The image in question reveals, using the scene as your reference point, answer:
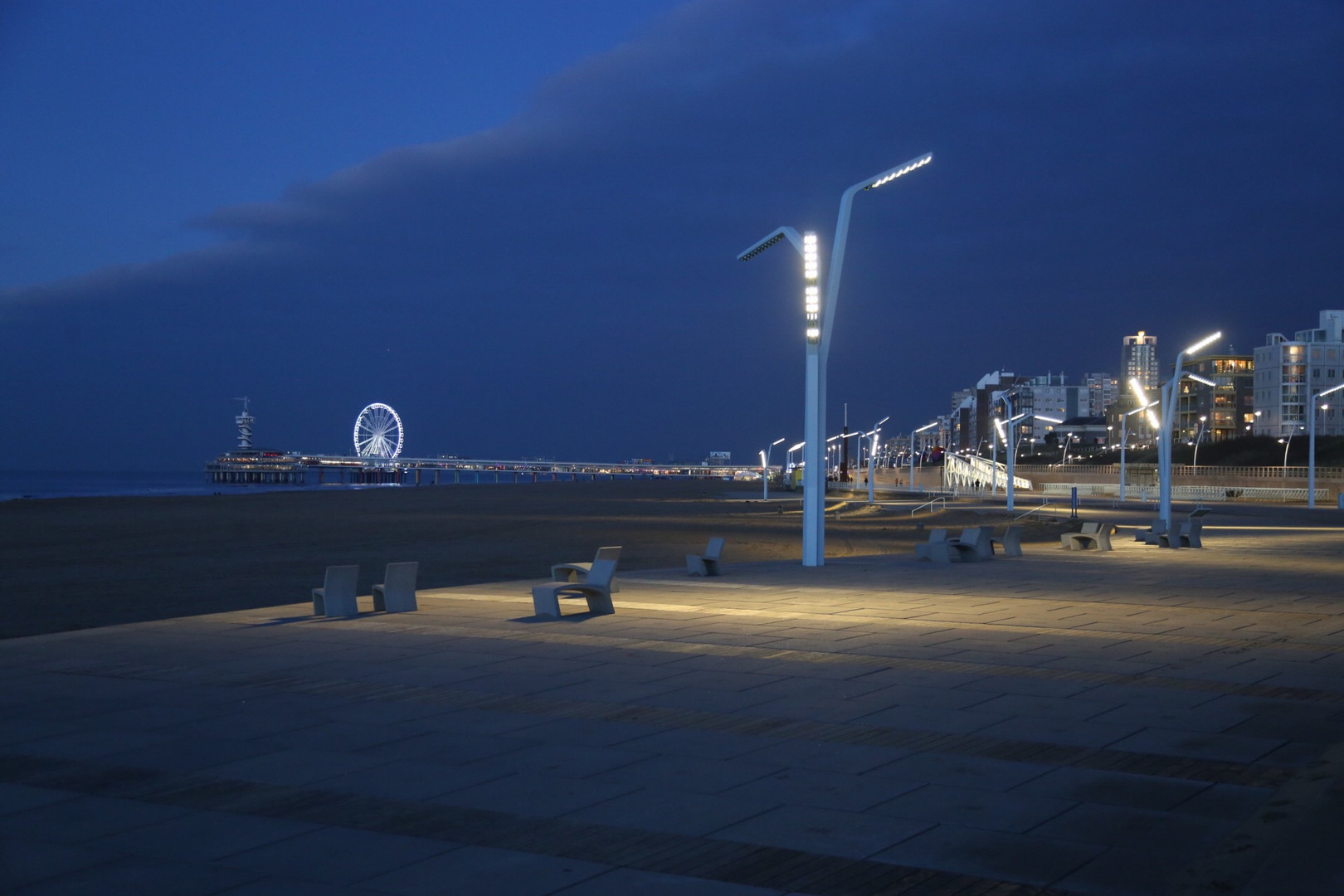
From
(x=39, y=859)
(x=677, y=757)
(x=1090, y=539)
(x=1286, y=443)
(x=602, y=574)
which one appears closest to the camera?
(x=39, y=859)

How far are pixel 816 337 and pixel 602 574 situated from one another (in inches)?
282

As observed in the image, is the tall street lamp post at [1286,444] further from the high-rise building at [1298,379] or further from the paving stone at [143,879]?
the paving stone at [143,879]

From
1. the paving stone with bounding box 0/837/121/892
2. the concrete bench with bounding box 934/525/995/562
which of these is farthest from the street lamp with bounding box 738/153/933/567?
the paving stone with bounding box 0/837/121/892

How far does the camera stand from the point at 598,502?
67.7 m

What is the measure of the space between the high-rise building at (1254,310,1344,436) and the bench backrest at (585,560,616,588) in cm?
12808

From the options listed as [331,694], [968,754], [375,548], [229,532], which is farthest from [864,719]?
[229,532]

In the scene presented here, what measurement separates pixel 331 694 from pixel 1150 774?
18.6 ft

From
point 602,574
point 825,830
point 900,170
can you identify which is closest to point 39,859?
point 825,830

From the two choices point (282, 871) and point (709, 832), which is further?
point (709, 832)

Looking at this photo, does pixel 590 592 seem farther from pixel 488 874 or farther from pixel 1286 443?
pixel 1286 443

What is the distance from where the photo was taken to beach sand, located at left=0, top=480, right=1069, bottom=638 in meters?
17.3

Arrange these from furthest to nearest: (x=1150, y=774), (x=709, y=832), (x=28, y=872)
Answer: (x=1150, y=774), (x=709, y=832), (x=28, y=872)

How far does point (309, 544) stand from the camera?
30.1m

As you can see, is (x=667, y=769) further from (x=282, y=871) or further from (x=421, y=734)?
(x=282, y=871)
